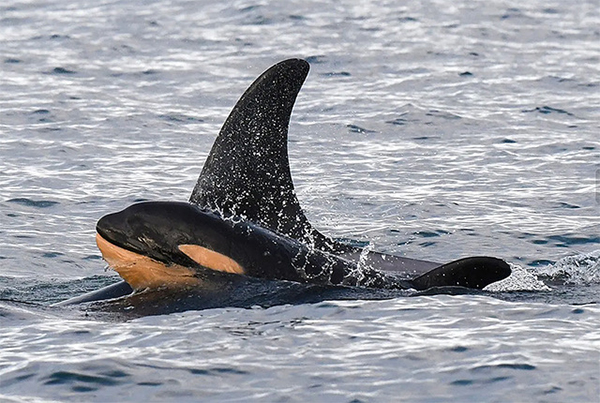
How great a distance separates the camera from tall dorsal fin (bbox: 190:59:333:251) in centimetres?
1375

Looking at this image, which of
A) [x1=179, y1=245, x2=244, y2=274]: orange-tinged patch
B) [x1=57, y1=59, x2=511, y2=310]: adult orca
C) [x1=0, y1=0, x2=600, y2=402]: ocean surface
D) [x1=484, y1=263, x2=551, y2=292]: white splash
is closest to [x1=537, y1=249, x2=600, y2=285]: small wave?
[x1=0, y1=0, x2=600, y2=402]: ocean surface

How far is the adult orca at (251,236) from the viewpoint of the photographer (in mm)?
12766

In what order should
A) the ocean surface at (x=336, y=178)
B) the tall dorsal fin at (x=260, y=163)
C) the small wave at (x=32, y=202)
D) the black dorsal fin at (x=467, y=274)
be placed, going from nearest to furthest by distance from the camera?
1. the ocean surface at (x=336, y=178)
2. the black dorsal fin at (x=467, y=274)
3. the tall dorsal fin at (x=260, y=163)
4. the small wave at (x=32, y=202)

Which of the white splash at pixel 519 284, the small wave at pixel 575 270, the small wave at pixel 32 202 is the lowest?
the small wave at pixel 575 270

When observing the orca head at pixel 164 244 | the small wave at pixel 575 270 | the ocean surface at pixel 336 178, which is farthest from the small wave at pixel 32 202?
the small wave at pixel 575 270

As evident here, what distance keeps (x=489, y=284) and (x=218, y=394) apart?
4034 mm

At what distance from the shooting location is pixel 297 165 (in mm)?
21859

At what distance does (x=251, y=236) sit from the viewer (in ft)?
42.7

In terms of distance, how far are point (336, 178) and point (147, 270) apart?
27.3ft

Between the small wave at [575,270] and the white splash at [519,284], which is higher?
the white splash at [519,284]

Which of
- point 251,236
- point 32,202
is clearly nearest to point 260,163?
point 251,236

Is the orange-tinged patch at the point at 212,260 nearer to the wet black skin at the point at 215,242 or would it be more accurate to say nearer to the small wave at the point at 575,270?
the wet black skin at the point at 215,242

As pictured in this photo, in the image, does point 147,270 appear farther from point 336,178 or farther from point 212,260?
point 336,178

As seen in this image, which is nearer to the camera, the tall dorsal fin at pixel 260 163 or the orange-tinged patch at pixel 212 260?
the orange-tinged patch at pixel 212 260
